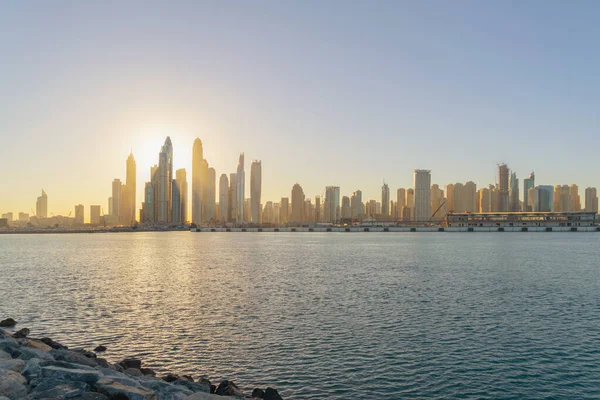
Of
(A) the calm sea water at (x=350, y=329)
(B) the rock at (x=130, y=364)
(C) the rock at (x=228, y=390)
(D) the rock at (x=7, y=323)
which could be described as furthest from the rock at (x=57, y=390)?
(D) the rock at (x=7, y=323)

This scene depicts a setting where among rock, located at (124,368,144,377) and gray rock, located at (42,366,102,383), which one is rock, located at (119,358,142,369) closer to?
rock, located at (124,368,144,377)

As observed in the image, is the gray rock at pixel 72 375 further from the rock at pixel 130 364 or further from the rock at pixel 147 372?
the rock at pixel 130 364

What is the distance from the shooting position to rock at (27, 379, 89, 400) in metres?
14.1

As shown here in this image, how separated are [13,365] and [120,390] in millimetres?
5516

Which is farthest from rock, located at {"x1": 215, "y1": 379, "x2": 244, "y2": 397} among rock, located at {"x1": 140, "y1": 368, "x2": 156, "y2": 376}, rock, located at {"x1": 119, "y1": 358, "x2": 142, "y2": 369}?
rock, located at {"x1": 119, "y1": 358, "x2": 142, "y2": 369}

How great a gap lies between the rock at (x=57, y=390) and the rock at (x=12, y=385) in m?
0.32

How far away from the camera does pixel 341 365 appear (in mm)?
22891

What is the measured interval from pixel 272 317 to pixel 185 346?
8.56 meters

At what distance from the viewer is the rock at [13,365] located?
54.3ft

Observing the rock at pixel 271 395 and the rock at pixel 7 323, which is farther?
the rock at pixel 7 323

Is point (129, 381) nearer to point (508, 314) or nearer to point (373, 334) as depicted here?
point (373, 334)

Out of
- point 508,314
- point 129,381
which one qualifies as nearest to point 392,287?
point 508,314

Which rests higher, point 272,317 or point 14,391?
point 14,391

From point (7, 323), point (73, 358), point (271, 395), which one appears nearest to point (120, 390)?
point (271, 395)
